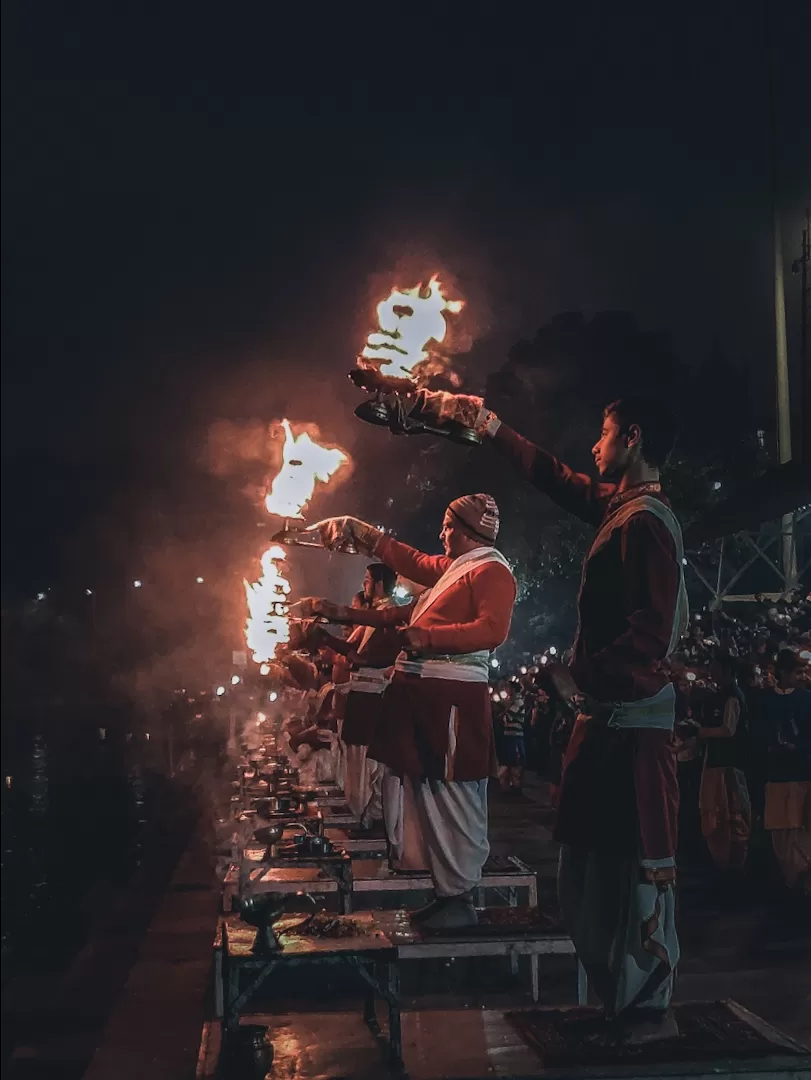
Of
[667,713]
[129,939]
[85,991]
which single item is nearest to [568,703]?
[667,713]

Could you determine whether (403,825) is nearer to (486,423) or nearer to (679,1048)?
(679,1048)

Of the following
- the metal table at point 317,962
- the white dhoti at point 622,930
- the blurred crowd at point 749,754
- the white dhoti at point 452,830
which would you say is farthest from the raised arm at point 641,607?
the blurred crowd at point 749,754

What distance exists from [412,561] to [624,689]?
129 inches

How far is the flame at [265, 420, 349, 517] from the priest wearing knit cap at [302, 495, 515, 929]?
10.6ft

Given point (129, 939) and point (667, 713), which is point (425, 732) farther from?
point (129, 939)

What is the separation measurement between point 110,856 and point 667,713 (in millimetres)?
8633

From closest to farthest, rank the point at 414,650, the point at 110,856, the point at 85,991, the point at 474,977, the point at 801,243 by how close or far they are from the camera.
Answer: the point at 414,650, the point at 474,977, the point at 85,991, the point at 110,856, the point at 801,243

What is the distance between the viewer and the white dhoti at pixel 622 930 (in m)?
4.17

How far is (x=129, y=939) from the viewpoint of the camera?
8.34 m

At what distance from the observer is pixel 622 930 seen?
422cm

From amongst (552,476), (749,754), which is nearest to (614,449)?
(552,476)

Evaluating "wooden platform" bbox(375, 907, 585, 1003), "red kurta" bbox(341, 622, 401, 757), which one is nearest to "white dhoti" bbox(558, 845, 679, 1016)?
"wooden platform" bbox(375, 907, 585, 1003)

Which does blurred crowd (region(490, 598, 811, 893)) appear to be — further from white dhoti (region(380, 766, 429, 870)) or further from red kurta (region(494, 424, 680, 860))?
red kurta (region(494, 424, 680, 860))

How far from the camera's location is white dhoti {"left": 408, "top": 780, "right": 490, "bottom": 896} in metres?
6.01
